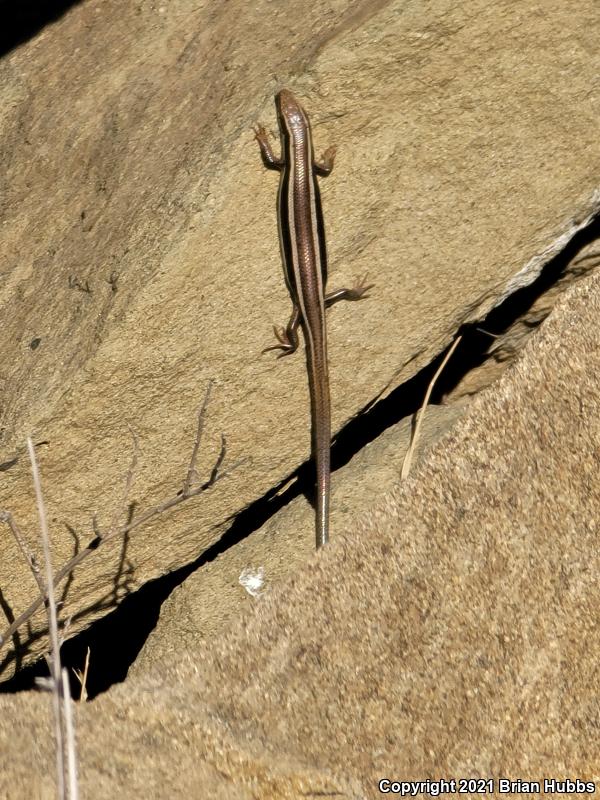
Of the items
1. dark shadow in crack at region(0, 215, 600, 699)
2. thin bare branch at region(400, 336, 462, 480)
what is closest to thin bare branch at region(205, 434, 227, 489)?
dark shadow in crack at region(0, 215, 600, 699)

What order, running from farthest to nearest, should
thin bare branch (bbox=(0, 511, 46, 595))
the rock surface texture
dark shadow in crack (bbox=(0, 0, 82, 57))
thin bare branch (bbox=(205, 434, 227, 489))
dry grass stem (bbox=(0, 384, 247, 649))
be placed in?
dark shadow in crack (bbox=(0, 0, 82, 57)) < thin bare branch (bbox=(205, 434, 227, 489)) < dry grass stem (bbox=(0, 384, 247, 649)) < thin bare branch (bbox=(0, 511, 46, 595)) < the rock surface texture

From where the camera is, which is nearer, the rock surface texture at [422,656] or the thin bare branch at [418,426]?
the rock surface texture at [422,656]

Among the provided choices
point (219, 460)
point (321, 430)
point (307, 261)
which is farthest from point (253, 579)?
point (307, 261)

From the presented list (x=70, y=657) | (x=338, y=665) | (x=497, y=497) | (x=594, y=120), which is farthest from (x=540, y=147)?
(x=70, y=657)

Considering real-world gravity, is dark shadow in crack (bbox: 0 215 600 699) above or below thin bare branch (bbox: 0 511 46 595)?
below

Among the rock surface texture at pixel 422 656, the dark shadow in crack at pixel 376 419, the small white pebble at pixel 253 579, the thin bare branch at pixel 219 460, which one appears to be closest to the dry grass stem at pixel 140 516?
the thin bare branch at pixel 219 460

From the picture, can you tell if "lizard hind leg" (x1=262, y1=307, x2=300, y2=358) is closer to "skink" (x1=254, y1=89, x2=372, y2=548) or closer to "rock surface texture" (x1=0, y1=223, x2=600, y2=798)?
"skink" (x1=254, y1=89, x2=372, y2=548)

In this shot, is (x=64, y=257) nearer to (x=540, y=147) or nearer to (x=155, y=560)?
(x=155, y=560)

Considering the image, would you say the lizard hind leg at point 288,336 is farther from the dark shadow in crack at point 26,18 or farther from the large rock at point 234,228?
the dark shadow in crack at point 26,18

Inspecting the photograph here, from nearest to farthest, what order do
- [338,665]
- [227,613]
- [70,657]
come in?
[338,665], [227,613], [70,657]
